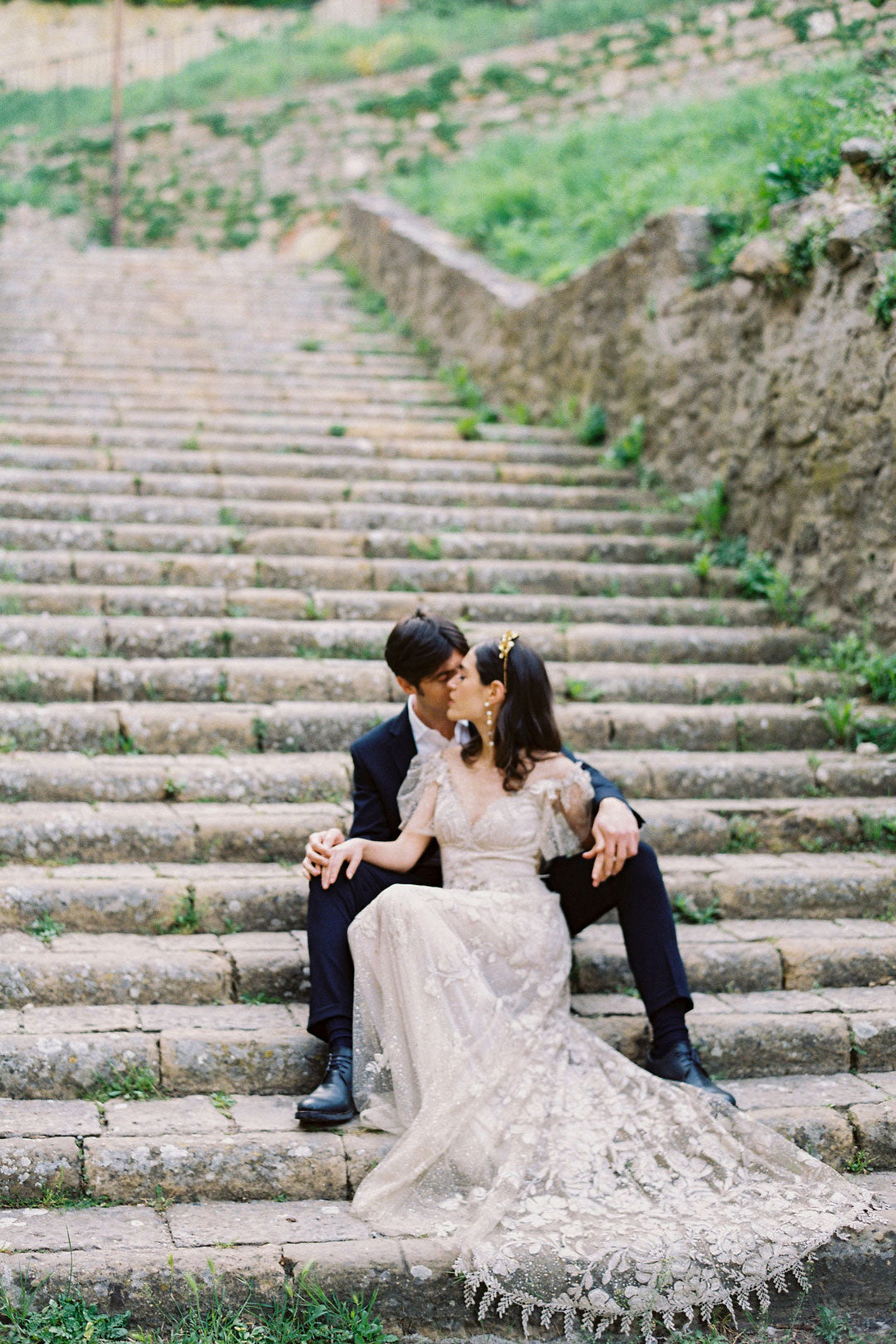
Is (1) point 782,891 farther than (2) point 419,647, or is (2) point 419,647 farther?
(1) point 782,891

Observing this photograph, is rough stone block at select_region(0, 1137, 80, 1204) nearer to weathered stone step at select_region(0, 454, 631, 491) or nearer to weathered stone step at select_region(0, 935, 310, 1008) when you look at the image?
weathered stone step at select_region(0, 935, 310, 1008)

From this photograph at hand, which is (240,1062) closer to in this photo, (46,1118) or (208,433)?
(46,1118)

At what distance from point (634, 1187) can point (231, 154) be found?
15.2 metres

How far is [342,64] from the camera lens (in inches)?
658

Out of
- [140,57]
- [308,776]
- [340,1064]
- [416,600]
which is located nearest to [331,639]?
[416,600]

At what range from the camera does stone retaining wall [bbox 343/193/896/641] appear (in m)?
5.16

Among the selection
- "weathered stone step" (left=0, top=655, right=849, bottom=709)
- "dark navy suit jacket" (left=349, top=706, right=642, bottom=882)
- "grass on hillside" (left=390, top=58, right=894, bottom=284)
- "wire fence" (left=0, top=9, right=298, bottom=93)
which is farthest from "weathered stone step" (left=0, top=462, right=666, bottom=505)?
"wire fence" (left=0, top=9, right=298, bottom=93)

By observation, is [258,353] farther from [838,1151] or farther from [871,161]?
[838,1151]

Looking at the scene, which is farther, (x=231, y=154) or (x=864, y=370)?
(x=231, y=154)

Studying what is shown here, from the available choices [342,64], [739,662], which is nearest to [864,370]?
[739,662]

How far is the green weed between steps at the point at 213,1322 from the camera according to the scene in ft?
7.95

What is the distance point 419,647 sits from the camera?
11.9 feet

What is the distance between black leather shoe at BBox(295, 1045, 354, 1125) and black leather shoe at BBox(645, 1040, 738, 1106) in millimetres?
763

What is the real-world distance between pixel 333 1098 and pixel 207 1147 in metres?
0.31
